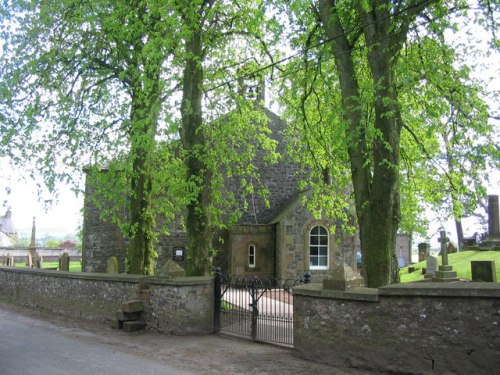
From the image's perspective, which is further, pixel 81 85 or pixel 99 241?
pixel 99 241

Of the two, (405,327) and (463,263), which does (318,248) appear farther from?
(405,327)

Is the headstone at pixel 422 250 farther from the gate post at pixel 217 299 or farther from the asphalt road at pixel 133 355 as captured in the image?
the asphalt road at pixel 133 355

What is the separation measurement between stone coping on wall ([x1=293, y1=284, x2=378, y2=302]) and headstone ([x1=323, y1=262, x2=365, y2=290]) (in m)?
0.10

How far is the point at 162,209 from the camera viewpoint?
16594mm

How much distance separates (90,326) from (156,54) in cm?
738

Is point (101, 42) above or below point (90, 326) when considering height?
above

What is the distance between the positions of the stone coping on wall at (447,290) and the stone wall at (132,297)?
5.06 meters

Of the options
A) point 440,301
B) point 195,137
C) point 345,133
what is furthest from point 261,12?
point 440,301

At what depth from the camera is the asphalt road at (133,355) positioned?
26.3 feet

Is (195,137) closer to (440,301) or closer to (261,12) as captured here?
(261,12)

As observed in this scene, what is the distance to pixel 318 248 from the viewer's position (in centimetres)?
2572

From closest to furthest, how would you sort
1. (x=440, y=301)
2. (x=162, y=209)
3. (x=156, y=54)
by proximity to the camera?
1. (x=440, y=301)
2. (x=156, y=54)
3. (x=162, y=209)

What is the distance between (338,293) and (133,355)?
4.15m

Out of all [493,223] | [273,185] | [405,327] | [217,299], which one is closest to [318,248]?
[273,185]
